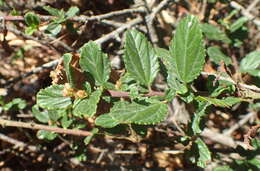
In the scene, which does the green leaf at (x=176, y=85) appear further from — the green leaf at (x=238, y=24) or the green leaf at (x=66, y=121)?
the green leaf at (x=238, y=24)

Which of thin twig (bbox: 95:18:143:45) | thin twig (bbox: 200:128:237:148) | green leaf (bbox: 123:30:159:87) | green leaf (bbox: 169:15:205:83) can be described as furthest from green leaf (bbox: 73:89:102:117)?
thin twig (bbox: 200:128:237:148)

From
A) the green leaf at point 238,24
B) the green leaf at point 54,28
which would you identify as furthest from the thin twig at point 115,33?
the green leaf at point 238,24

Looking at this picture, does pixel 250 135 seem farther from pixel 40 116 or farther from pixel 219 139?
pixel 40 116

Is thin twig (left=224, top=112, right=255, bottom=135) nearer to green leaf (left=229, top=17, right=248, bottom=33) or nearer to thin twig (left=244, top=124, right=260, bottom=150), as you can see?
green leaf (left=229, top=17, right=248, bottom=33)

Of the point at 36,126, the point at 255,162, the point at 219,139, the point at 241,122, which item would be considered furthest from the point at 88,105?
the point at 241,122

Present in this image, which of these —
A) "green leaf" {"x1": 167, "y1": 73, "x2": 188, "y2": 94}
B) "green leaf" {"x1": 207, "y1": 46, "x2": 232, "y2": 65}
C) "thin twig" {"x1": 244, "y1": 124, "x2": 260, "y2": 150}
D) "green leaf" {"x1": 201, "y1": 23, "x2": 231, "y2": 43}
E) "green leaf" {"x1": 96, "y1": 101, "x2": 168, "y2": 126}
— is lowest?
"thin twig" {"x1": 244, "y1": 124, "x2": 260, "y2": 150}
